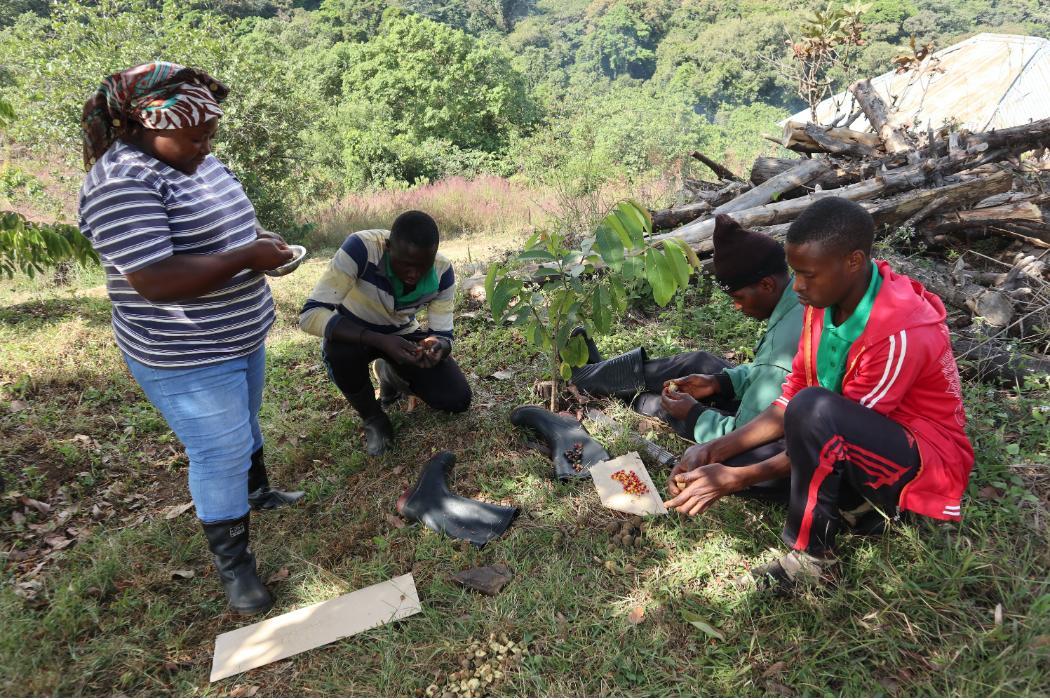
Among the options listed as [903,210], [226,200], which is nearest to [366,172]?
[903,210]

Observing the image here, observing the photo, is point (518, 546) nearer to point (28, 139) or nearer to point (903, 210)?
point (903, 210)

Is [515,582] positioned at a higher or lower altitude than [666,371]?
lower

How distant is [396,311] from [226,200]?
1278mm

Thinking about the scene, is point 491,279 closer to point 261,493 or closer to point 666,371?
point 666,371

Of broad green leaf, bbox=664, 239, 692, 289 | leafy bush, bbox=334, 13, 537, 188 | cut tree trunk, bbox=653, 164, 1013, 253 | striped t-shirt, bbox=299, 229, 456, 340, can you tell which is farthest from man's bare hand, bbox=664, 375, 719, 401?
leafy bush, bbox=334, 13, 537, 188

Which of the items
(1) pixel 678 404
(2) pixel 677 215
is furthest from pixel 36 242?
(2) pixel 677 215

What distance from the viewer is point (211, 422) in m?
2.06

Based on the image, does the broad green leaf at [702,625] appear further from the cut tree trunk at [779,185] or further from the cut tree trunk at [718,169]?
the cut tree trunk at [718,169]

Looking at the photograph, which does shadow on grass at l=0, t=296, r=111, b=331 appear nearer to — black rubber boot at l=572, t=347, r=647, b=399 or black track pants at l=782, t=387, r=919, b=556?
black rubber boot at l=572, t=347, r=647, b=399

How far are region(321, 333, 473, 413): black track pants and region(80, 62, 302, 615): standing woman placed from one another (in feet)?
2.71

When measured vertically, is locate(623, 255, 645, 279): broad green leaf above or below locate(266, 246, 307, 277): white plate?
below

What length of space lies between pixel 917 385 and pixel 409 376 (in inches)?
96.1

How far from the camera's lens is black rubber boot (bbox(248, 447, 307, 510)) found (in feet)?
9.01

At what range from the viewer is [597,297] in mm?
2658
